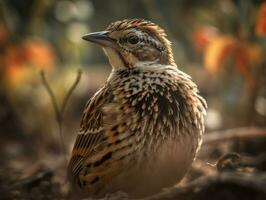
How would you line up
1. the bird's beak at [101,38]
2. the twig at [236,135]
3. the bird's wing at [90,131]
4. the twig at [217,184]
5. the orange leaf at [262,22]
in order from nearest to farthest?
the twig at [217,184] < the bird's wing at [90,131] < the bird's beak at [101,38] < the orange leaf at [262,22] < the twig at [236,135]

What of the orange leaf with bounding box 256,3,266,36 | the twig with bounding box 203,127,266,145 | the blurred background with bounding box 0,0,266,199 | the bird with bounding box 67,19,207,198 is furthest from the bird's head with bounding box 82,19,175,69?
the blurred background with bounding box 0,0,266,199

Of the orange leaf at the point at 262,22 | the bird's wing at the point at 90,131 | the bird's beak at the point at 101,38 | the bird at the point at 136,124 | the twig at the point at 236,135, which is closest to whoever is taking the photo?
the bird at the point at 136,124

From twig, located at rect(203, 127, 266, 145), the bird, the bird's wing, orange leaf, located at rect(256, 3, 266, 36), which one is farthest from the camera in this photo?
twig, located at rect(203, 127, 266, 145)

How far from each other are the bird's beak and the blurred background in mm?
1920

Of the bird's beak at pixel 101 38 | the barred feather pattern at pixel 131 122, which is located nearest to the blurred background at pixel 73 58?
the bird's beak at pixel 101 38

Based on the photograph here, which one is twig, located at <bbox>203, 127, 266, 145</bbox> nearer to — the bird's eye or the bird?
the bird

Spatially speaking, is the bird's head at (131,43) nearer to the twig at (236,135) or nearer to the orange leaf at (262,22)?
the orange leaf at (262,22)

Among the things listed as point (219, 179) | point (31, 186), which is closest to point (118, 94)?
point (31, 186)

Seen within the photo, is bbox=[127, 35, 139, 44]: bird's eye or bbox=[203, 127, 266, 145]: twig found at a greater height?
bbox=[127, 35, 139, 44]: bird's eye

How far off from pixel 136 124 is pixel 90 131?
51 centimetres

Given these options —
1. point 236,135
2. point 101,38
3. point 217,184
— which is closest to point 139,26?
point 101,38

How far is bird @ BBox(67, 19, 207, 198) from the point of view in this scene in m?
5.53

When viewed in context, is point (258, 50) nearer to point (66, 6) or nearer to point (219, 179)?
point (66, 6)

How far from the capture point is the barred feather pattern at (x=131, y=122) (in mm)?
5551
